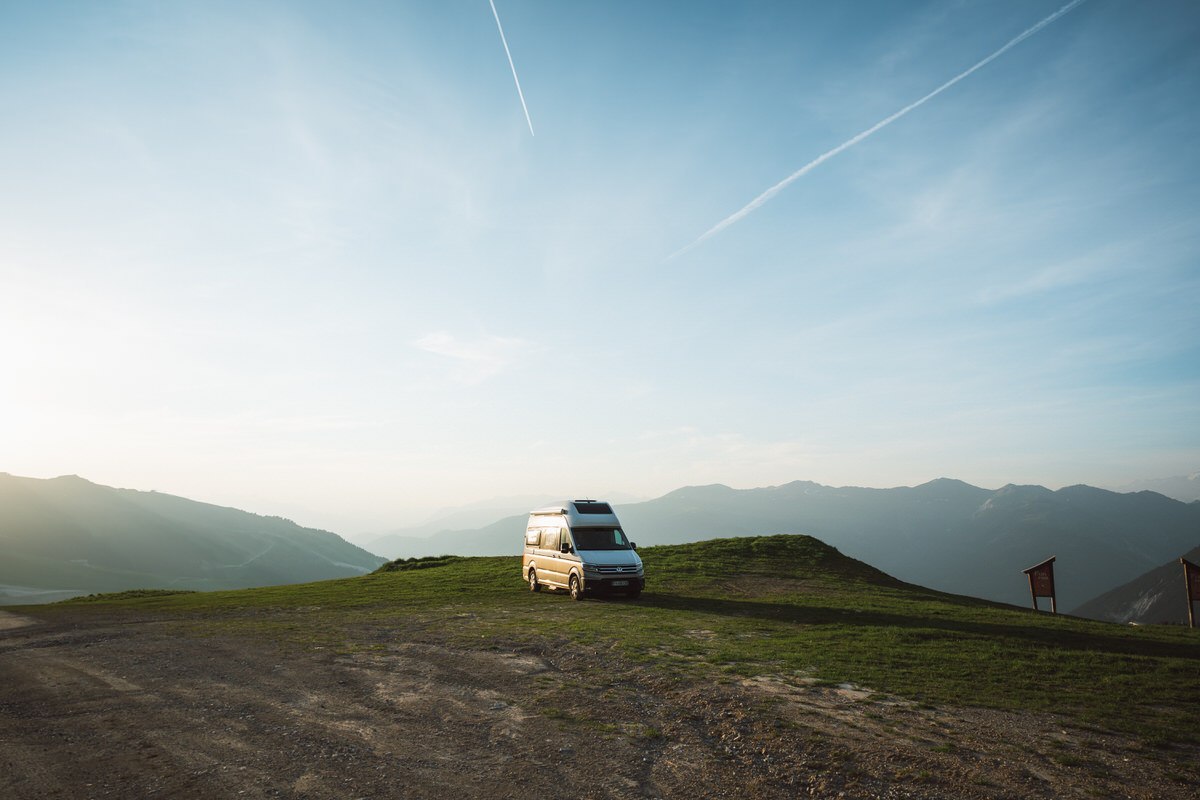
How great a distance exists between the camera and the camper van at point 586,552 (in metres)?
23.5

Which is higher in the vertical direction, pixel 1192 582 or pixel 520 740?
pixel 1192 582

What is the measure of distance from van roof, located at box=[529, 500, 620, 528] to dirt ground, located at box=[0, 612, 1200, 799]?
1151 cm

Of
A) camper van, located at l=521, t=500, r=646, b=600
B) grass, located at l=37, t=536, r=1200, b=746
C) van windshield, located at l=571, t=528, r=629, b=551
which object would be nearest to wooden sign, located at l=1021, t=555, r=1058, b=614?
grass, located at l=37, t=536, r=1200, b=746

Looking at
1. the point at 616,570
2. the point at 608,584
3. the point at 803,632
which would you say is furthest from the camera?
the point at 616,570

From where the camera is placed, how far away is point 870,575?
31719 millimetres

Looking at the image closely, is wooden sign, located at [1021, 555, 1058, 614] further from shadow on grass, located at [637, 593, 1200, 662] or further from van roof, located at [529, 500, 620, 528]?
van roof, located at [529, 500, 620, 528]

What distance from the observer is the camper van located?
2350cm

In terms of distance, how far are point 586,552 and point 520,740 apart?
15.5 metres

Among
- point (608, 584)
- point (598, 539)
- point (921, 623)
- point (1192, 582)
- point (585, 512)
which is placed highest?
point (585, 512)

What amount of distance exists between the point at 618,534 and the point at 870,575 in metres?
14.9

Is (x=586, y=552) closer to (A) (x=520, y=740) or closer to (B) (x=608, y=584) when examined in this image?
(B) (x=608, y=584)

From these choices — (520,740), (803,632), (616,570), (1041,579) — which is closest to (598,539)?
(616,570)

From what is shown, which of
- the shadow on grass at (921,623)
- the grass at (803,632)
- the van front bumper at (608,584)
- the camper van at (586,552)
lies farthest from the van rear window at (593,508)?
the shadow on grass at (921,623)

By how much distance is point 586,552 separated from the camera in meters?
24.0
